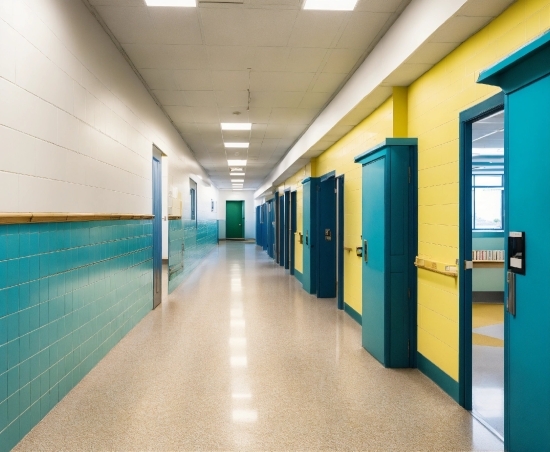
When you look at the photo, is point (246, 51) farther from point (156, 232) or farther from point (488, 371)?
point (488, 371)

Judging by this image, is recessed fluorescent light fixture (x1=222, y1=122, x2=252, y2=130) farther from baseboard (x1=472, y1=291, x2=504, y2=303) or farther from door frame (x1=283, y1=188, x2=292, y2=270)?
baseboard (x1=472, y1=291, x2=504, y2=303)

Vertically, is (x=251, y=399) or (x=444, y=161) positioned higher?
(x=444, y=161)

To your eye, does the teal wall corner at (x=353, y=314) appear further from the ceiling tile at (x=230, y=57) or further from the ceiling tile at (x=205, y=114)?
the ceiling tile at (x=205, y=114)

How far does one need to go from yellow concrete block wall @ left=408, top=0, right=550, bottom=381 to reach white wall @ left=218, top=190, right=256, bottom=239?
22.7 metres

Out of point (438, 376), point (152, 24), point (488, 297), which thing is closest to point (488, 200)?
point (488, 297)

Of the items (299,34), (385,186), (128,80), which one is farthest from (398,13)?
(128,80)

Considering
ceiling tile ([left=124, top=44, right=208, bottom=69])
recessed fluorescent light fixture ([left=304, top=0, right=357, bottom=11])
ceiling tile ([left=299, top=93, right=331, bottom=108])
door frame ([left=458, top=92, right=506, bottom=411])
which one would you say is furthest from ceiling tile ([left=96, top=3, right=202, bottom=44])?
door frame ([left=458, top=92, right=506, bottom=411])

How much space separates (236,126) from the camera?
848cm

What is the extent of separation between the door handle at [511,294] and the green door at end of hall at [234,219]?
24983 millimetres

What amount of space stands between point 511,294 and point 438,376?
1.60 meters

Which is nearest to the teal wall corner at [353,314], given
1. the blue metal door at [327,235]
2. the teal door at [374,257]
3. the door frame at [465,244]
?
the teal door at [374,257]

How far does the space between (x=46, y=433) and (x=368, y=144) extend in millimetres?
4495

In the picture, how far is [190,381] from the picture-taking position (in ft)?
12.5

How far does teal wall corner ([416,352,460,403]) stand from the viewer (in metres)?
3.49
